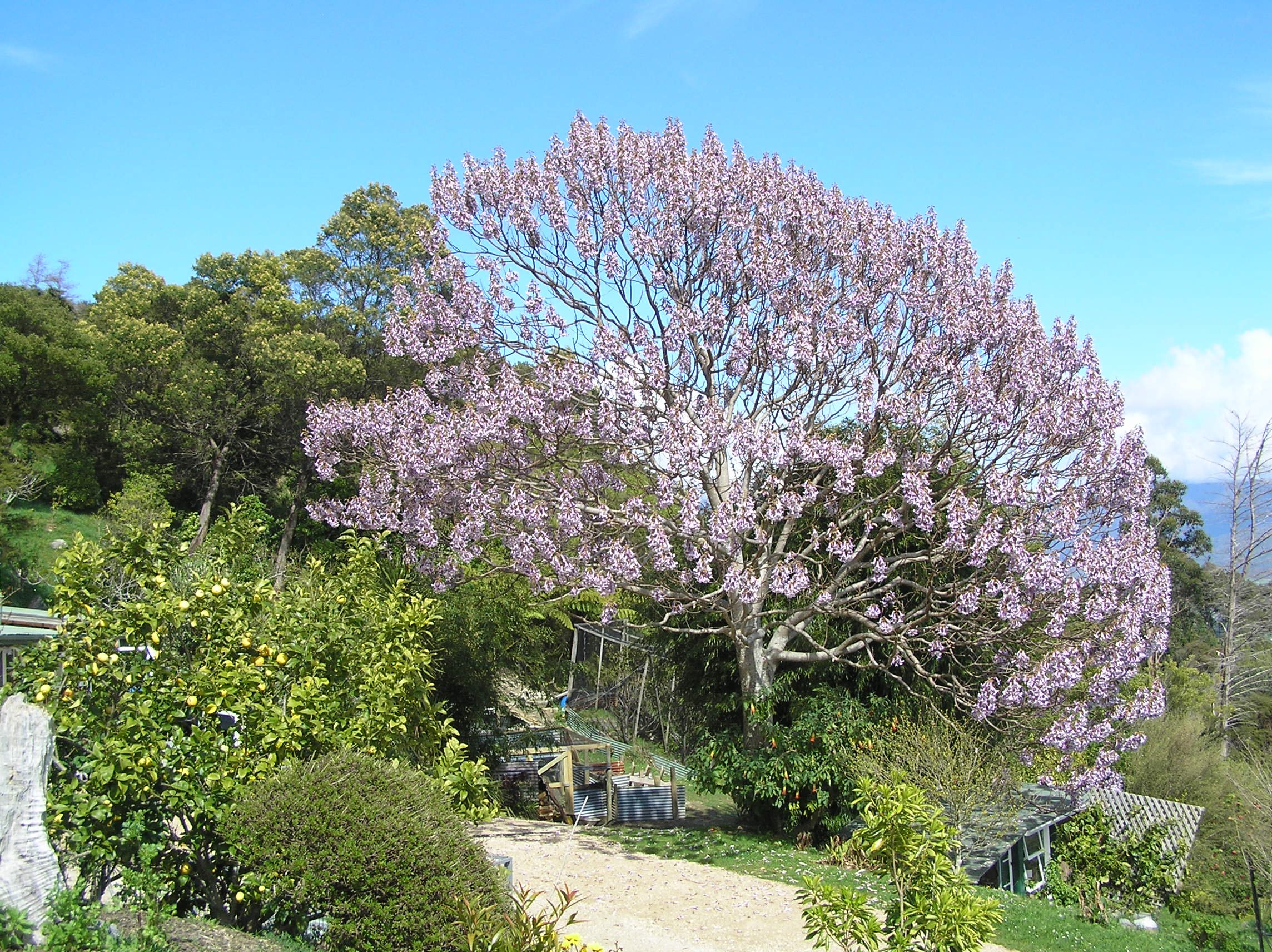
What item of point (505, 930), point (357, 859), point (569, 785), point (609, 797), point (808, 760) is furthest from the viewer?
point (569, 785)

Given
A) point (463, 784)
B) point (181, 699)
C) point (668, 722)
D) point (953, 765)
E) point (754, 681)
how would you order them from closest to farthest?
point (181, 699) → point (463, 784) → point (953, 765) → point (754, 681) → point (668, 722)

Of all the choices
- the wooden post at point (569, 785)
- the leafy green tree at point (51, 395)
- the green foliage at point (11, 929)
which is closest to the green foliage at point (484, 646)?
the wooden post at point (569, 785)

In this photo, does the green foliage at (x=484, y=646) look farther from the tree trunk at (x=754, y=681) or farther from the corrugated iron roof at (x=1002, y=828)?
the corrugated iron roof at (x=1002, y=828)

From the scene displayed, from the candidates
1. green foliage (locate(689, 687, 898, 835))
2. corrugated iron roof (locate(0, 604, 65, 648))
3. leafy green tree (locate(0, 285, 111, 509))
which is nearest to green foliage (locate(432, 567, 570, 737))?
green foliage (locate(689, 687, 898, 835))

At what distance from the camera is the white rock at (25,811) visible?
4.47m

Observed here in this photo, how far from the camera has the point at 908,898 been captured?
213 inches

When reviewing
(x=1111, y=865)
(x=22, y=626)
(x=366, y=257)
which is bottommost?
(x=1111, y=865)

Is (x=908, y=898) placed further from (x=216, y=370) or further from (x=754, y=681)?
(x=216, y=370)

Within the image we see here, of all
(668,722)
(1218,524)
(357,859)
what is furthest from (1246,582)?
(357,859)

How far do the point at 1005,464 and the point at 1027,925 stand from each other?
5347 mm

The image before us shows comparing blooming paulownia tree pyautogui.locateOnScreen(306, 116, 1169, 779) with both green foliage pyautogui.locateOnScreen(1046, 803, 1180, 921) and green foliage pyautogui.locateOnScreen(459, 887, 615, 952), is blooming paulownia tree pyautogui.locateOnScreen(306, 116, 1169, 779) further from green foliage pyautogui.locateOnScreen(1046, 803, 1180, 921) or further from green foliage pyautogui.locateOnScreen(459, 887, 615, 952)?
green foliage pyautogui.locateOnScreen(459, 887, 615, 952)

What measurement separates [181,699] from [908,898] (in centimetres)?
413

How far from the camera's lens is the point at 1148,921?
46.2ft

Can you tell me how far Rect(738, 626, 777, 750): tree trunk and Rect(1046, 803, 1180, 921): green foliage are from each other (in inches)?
225
